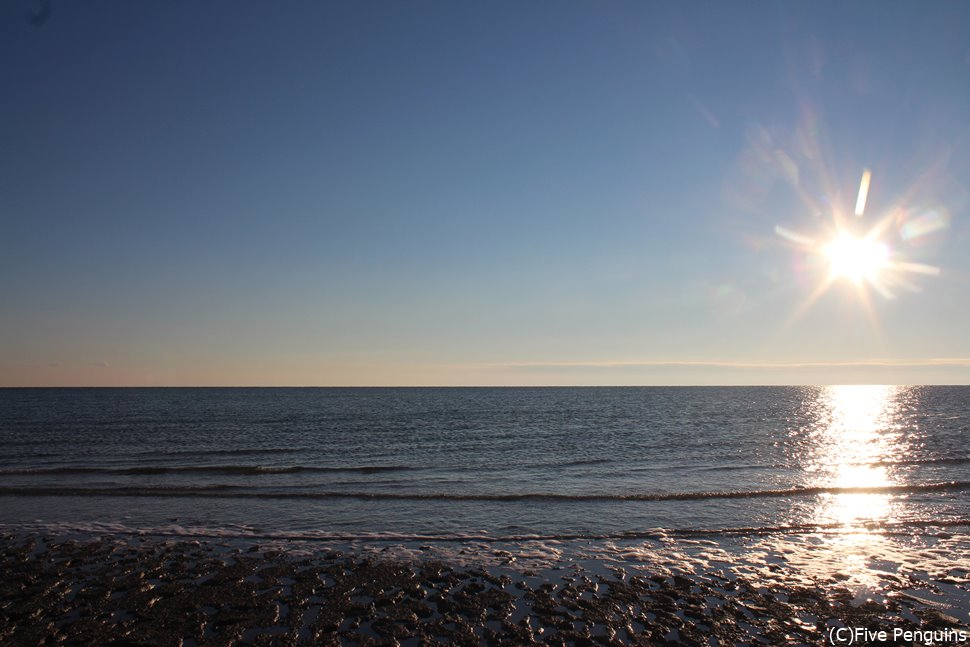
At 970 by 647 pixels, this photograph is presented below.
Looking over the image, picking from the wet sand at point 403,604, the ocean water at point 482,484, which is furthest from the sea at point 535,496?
the wet sand at point 403,604

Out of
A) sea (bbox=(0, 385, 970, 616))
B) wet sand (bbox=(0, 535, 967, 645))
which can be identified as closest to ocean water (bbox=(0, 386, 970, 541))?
sea (bbox=(0, 385, 970, 616))

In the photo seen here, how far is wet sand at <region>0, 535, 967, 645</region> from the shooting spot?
10.6m

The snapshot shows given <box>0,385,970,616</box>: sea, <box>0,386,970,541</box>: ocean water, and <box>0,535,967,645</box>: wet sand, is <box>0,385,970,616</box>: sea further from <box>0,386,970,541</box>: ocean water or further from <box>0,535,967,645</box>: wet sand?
<box>0,535,967,645</box>: wet sand

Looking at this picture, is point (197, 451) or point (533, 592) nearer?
point (533, 592)

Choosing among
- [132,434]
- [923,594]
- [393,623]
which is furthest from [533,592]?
[132,434]

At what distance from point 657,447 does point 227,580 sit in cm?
3535

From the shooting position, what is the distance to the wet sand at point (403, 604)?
10.6 m

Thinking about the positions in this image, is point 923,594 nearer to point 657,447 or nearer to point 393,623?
point 393,623

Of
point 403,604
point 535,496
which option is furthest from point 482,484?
point 403,604

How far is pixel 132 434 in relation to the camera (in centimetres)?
5253

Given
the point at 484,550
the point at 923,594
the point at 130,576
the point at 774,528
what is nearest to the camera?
the point at 923,594

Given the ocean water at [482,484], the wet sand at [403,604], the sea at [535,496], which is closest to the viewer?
the wet sand at [403,604]

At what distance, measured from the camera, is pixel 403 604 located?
12.1m

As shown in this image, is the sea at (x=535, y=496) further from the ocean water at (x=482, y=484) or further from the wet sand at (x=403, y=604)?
the wet sand at (x=403, y=604)
